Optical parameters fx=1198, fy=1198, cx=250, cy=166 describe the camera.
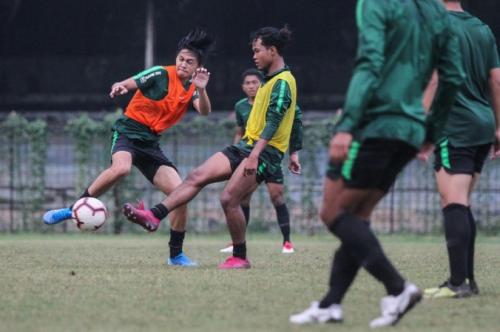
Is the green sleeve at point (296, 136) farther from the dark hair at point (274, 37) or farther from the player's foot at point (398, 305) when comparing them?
the player's foot at point (398, 305)

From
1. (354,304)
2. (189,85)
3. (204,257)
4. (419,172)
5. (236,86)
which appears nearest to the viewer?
(354,304)

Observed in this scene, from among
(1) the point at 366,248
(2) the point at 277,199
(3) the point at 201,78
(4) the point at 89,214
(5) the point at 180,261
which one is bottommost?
(5) the point at 180,261

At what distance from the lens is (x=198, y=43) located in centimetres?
1085

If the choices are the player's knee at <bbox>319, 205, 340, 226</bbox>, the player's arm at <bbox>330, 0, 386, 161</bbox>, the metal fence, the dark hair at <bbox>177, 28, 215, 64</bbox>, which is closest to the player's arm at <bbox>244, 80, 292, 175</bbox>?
the dark hair at <bbox>177, 28, 215, 64</bbox>

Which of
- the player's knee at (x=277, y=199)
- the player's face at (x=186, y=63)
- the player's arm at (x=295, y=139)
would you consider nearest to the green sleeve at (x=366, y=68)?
the player's face at (x=186, y=63)

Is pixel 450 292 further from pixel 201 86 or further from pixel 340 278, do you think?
pixel 201 86

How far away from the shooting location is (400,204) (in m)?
19.5

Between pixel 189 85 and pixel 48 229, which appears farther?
pixel 48 229

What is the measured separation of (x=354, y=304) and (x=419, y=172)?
475 inches

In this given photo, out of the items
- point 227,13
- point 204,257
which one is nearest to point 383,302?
point 204,257

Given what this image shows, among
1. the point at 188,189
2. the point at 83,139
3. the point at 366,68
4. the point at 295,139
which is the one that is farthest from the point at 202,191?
the point at 366,68

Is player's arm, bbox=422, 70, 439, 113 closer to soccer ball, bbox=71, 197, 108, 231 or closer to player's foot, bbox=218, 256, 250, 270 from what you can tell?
player's foot, bbox=218, 256, 250, 270

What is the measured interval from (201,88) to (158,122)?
69 cm

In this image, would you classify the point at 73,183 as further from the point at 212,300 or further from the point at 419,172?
the point at 212,300
